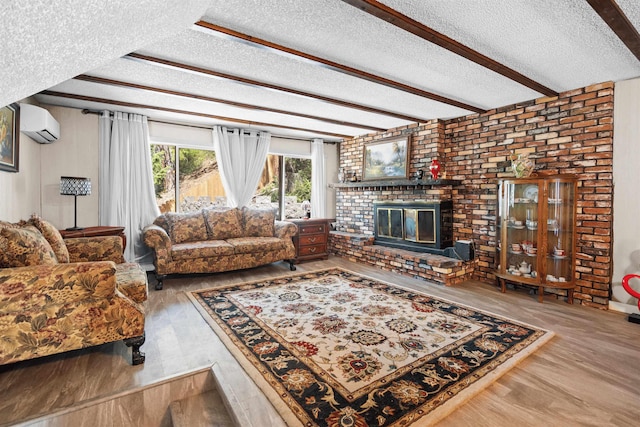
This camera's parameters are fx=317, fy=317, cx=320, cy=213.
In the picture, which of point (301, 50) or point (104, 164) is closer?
point (301, 50)

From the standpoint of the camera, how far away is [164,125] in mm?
4754

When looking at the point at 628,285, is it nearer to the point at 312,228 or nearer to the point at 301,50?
the point at 301,50

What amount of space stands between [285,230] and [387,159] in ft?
6.73

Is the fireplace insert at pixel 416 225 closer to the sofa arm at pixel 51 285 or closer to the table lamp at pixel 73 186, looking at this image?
the sofa arm at pixel 51 285

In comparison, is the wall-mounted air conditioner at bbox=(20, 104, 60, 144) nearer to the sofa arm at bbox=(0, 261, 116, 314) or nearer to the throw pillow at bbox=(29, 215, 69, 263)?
the throw pillow at bbox=(29, 215, 69, 263)

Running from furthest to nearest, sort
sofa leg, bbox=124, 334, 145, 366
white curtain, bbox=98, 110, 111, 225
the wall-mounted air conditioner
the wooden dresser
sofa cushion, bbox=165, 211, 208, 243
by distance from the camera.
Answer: the wooden dresser → sofa cushion, bbox=165, 211, 208, 243 → white curtain, bbox=98, 110, 111, 225 → the wall-mounted air conditioner → sofa leg, bbox=124, 334, 145, 366

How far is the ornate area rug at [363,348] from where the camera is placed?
1695 millimetres

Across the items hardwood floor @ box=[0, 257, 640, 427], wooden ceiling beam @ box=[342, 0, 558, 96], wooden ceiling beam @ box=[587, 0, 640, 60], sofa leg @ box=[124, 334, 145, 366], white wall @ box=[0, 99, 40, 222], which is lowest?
hardwood floor @ box=[0, 257, 640, 427]

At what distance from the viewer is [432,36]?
83.1 inches

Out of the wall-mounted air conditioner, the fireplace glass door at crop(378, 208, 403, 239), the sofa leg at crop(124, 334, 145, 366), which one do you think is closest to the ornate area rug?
the sofa leg at crop(124, 334, 145, 366)

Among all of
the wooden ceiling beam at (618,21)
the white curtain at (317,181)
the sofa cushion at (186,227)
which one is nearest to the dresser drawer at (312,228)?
the white curtain at (317,181)

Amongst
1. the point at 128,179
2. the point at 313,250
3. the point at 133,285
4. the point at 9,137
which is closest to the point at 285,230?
the point at 313,250

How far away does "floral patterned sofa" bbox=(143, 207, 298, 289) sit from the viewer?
3.89 m

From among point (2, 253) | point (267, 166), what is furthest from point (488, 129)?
point (2, 253)
